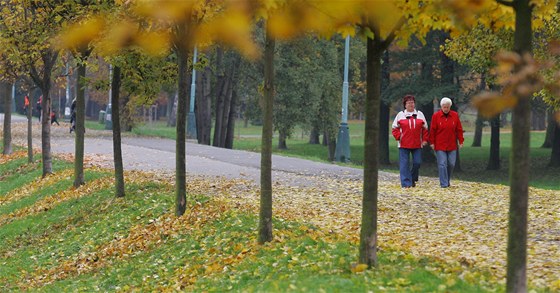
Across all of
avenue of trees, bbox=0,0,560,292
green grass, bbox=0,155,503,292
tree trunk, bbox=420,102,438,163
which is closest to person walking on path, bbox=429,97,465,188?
avenue of trees, bbox=0,0,560,292

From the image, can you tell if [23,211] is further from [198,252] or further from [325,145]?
[325,145]

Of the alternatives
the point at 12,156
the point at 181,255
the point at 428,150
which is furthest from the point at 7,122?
the point at 428,150

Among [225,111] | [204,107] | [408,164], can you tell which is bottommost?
[408,164]

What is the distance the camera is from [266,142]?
38.8 ft

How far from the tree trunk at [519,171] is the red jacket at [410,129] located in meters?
10.1

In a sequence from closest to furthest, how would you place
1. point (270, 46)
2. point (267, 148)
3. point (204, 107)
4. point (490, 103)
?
1. point (490, 103)
2. point (270, 46)
3. point (267, 148)
4. point (204, 107)

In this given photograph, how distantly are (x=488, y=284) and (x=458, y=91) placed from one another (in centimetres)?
3266

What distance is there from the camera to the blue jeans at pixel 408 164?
1800 cm

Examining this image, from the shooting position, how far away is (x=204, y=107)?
1697 inches

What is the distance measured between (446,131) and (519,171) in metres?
10.6

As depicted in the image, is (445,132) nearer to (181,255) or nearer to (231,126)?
(181,255)

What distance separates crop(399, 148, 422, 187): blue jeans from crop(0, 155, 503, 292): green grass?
4299 mm

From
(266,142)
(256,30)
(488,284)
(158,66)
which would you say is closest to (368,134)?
(488,284)

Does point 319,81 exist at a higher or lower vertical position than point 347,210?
higher
